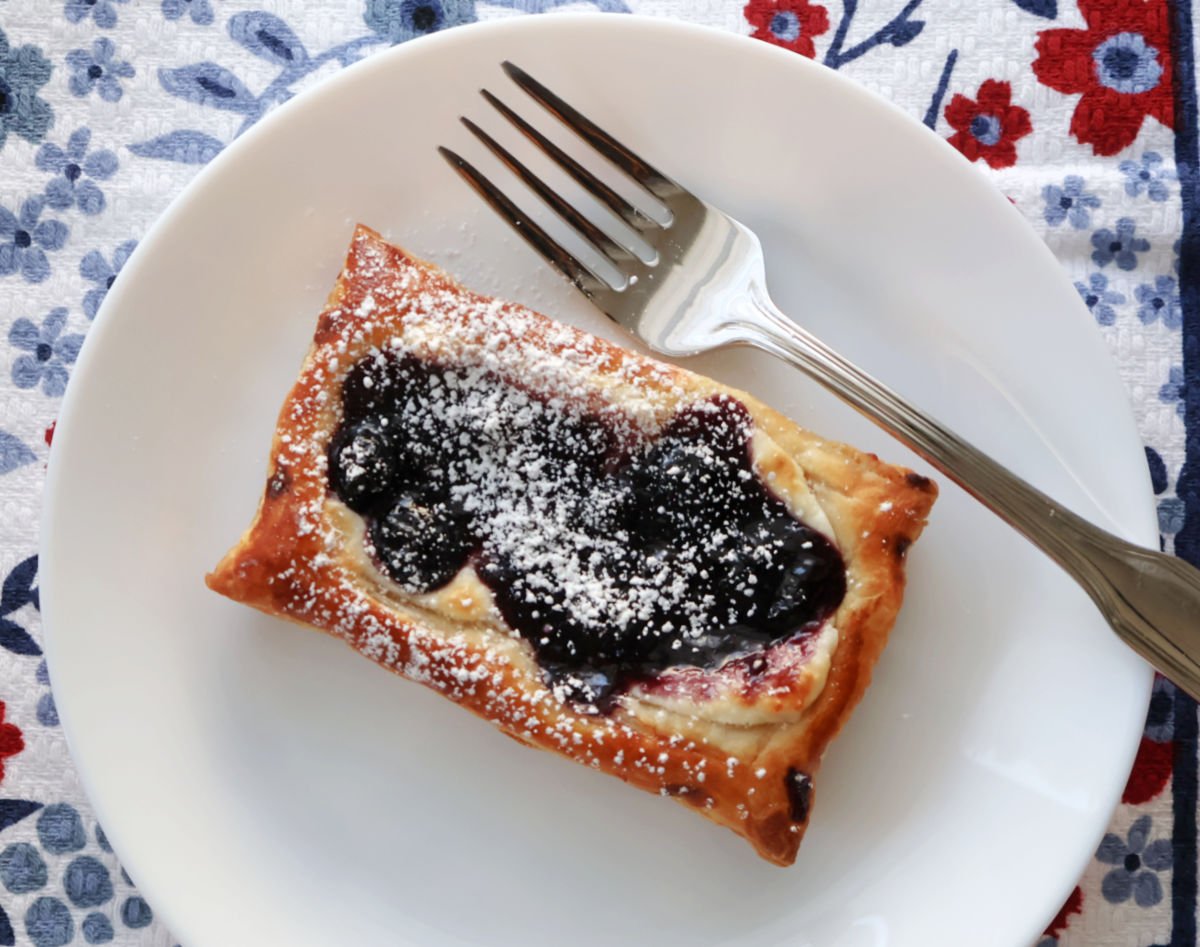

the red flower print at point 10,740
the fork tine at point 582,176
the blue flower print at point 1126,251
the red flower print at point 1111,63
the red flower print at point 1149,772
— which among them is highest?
the red flower print at point 1111,63

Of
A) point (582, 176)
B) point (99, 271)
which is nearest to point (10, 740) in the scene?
point (99, 271)

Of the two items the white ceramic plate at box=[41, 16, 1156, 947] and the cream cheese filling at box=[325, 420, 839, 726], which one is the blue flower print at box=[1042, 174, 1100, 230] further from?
the cream cheese filling at box=[325, 420, 839, 726]

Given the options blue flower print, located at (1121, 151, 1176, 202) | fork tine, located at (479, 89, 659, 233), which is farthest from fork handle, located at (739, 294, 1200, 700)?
blue flower print, located at (1121, 151, 1176, 202)

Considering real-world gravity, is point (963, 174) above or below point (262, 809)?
above

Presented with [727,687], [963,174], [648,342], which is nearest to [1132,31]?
[963,174]

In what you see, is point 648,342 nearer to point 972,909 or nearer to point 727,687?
point 727,687

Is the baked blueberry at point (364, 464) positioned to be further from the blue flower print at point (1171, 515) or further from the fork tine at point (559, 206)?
the blue flower print at point (1171, 515)

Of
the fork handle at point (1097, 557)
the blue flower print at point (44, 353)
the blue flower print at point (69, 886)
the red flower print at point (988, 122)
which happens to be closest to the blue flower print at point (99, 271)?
the blue flower print at point (44, 353)
